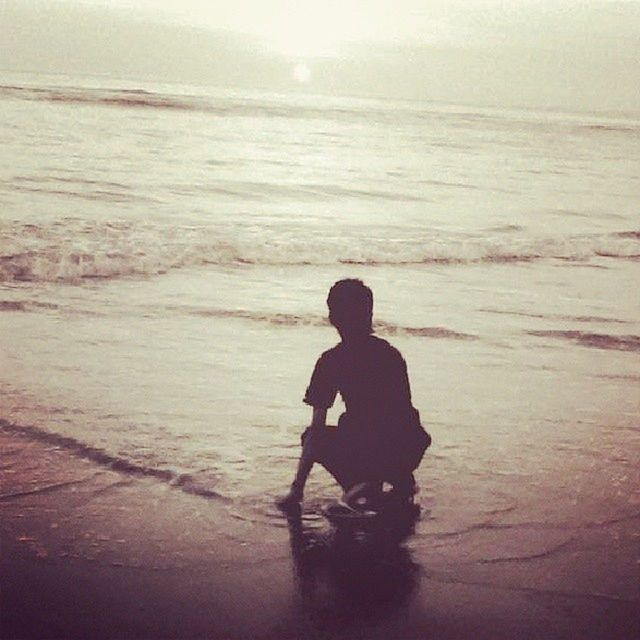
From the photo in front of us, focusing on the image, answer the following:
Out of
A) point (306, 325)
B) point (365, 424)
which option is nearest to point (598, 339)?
point (306, 325)

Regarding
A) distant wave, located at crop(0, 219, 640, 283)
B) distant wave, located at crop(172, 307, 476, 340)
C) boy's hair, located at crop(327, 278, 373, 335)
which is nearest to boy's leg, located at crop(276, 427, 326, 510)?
boy's hair, located at crop(327, 278, 373, 335)

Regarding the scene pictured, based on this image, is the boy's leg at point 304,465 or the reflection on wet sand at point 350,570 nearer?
the reflection on wet sand at point 350,570

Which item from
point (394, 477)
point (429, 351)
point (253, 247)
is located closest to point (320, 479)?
point (394, 477)

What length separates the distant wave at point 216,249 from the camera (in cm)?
A: 1176

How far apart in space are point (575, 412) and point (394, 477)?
2.36m

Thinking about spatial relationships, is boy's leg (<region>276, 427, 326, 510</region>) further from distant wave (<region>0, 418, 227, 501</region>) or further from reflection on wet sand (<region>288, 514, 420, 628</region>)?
distant wave (<region>0, 418, 227, 501</region>)

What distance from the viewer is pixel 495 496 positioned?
16.5 ft

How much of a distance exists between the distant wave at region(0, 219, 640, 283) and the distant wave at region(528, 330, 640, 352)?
440 cm

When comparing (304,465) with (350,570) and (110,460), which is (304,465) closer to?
(350,570)

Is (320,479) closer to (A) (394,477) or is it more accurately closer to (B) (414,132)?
(A) (394,477)

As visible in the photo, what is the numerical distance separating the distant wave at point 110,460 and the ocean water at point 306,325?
2cm

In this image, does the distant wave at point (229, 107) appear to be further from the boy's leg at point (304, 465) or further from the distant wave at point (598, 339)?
the boy's leg at point (304, 465)

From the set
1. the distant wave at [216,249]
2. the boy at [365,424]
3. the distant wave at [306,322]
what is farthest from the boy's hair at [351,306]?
the distant wave at [216,249]

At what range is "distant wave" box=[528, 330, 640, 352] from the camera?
28.0 feet
